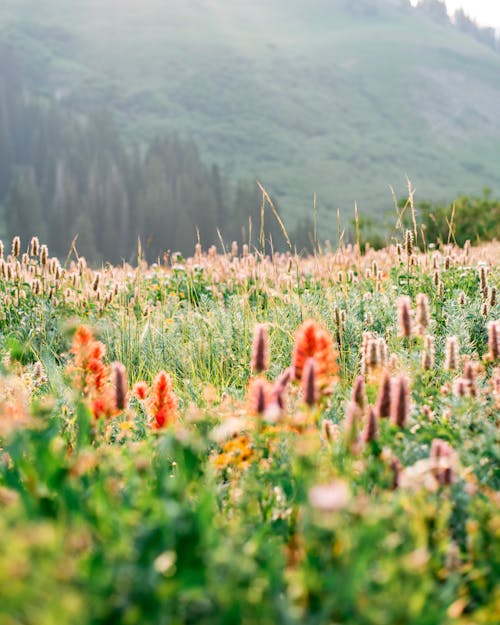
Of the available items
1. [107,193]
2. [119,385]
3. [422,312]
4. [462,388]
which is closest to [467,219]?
[422,312]

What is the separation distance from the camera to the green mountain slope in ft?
449

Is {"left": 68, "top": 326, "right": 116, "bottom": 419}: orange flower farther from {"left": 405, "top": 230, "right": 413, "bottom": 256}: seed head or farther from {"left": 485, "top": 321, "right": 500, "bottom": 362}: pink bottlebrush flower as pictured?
{"left": 405, "top": 230, "right": 413, "bottom": 256}: seed head

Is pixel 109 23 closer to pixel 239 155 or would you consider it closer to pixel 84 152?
pixel 239 155

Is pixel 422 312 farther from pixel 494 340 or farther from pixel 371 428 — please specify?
pixel 371 428

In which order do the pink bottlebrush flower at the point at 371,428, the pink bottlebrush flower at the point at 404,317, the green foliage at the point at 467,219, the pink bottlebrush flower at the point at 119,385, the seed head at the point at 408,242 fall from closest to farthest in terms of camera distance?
the pink bottlebrush flower at the point at 371,428, the pink bottlebrush flower at the point at 119,385, the pink bottlebrush flower at the point at 404,317, the seed head at the point at 408,242, the green foliage at the point at 467,219

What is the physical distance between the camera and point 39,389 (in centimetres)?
464

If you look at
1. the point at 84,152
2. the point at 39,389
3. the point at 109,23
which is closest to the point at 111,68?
the point at 109,23

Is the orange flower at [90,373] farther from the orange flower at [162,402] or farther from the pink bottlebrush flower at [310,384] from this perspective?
the pink bottlebrush flower at [310,384]

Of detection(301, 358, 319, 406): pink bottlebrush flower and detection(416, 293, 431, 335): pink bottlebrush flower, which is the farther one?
detection(416, 293, 431, 335): pink bottlebrush flower

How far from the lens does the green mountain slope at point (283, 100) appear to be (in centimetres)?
13675

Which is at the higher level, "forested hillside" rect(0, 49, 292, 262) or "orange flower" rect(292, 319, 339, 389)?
"orange flower" rect(292, 319, 339, 389)

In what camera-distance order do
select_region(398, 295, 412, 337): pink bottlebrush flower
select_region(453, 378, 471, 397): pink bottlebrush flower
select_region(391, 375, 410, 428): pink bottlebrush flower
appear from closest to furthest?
select_region(391, 375, 410, 428): pink bottlebrush flower
select_region(453, 378, 471, 397): pink bottlebrush flower
select_region(398, 295, 412, 337): pink bottlebrush flower

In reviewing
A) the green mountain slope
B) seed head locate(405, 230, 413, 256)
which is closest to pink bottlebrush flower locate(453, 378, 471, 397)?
seed head locate(405, 230, 413, 256)

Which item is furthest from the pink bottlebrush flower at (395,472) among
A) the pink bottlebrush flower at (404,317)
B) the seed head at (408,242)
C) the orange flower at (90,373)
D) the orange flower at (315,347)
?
the seed head at (408,242)
